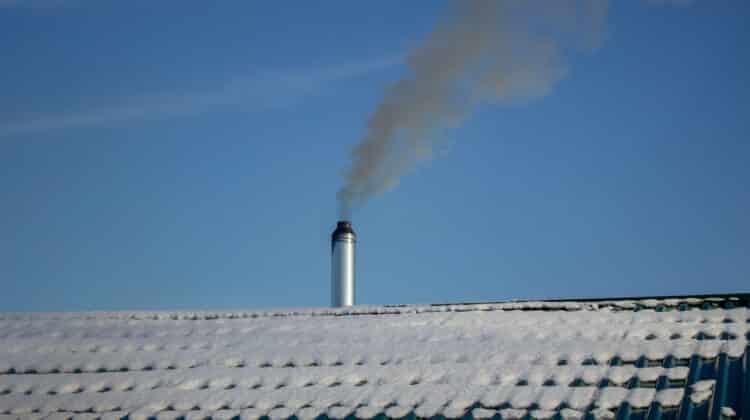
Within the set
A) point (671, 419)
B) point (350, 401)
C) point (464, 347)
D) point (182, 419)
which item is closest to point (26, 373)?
point (182, 419)

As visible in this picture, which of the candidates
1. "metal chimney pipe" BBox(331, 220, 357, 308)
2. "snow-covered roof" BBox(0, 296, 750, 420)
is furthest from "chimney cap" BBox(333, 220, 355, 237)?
"snow-covered roof" BBox(0, 296, 750, 420)

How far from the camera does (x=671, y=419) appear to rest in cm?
776

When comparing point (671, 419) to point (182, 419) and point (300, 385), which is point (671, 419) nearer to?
point (300, 385)

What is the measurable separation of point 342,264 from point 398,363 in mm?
6983

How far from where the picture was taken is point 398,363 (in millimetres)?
9875

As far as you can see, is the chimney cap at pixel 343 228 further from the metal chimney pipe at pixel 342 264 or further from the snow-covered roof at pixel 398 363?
the snow-covered roof at pixel 398 363

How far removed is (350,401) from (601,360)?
A: 2.48 m

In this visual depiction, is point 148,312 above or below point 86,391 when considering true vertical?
above

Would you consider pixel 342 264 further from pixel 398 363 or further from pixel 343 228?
pixel 398 363

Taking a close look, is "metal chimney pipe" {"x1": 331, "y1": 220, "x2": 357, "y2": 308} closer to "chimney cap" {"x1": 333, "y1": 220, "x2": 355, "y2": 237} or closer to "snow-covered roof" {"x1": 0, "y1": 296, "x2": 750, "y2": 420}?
"chimney cap" {"x1": 333, "y1": 220, "x2": 355, "y2": 237}

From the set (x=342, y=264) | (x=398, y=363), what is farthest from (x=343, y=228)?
(x=398, y=363)

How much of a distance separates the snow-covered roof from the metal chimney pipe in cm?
358

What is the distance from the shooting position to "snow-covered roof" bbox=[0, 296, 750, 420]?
28.2 ft

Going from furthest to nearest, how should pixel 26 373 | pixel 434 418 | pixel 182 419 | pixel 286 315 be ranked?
1. pixel 286 315
2. pixel 26 373
3. pixel 182 419
4. pixel 434 418
